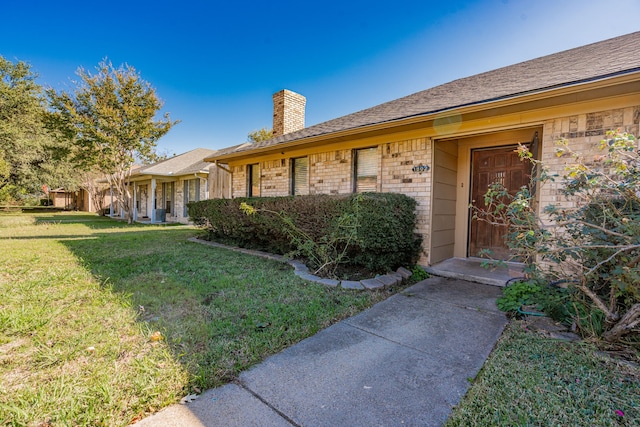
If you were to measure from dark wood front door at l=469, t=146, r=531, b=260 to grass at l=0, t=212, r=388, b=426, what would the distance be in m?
3.17

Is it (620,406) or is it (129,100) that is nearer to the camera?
Answer: (620,406)

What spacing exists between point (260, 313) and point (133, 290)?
1980 mm

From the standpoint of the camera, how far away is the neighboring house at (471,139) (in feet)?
12.5

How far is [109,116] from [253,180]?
329 inches

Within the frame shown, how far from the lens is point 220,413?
A: 67.4 inches

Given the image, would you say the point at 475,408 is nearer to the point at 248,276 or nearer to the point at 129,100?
the point at 248,276

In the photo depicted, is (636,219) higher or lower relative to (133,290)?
higher

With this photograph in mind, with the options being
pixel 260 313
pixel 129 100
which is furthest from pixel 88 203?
pixel 260 313

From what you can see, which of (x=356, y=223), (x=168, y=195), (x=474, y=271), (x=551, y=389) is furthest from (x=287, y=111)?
(x=168, y=195)

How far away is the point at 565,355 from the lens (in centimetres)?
234

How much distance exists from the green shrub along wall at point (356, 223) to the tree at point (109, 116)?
9924 mm

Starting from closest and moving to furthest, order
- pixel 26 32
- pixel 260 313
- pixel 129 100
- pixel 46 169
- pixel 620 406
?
pixel 620 406 < pixel 260 313 < pixel 26 32 < pixel 129 100 < pixel 46 169

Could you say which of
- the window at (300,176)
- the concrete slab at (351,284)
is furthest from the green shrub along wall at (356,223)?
the window at (300,176)

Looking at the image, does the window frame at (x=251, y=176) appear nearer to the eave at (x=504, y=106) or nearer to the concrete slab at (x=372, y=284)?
the eave at (x=504, y=106)
